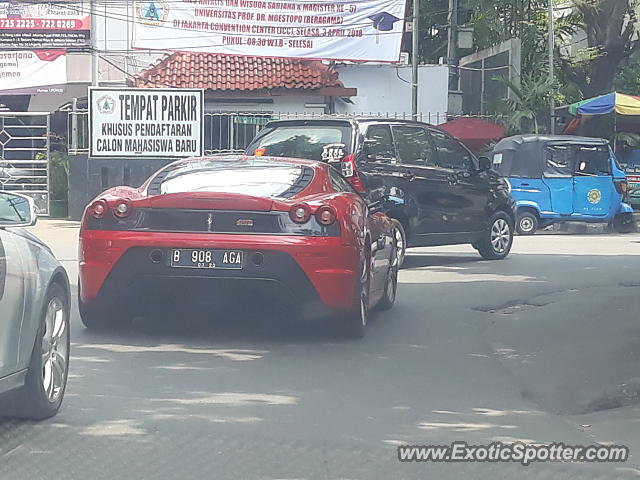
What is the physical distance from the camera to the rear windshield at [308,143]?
13211 mm

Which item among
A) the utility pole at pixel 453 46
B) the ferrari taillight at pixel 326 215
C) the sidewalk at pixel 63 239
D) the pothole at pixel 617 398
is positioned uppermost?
the utility pole at pixel 453 46

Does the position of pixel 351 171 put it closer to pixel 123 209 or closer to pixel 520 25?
pixel 123 209

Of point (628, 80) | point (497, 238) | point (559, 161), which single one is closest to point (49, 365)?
point (497, 238)

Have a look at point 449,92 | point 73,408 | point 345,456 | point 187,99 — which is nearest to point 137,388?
point 73,408

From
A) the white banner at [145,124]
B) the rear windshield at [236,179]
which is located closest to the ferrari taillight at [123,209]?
the rear windshield at [236,179]

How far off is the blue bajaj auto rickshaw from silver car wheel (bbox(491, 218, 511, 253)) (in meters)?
5.13

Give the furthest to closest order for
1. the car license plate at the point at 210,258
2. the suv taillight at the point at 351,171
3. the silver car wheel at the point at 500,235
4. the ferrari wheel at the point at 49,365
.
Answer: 1. the silver car wheel at the point at 500,235
2. the suv taillight at the point at 351,171
3. the car license plate at the point at 210,258
4. the ferrari wheel at the point at 49,365

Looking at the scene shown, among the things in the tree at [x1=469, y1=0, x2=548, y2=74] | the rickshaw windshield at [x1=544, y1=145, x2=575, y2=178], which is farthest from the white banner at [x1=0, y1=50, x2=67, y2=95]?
the rickshaw windshield at [x1=544, y1=145, x2=575, y2=178]

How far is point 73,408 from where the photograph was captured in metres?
6.63

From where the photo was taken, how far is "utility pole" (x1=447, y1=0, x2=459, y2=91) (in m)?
30.2

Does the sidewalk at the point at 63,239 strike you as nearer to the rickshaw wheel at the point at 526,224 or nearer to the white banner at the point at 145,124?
the white banner at the point at 145,124

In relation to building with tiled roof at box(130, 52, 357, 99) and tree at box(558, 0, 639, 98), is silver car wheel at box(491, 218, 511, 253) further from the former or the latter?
tree at box(558, 0, 639, 98)

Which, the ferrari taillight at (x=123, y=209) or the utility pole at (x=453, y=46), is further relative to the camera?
the utility pole at (x=453, y=46)
